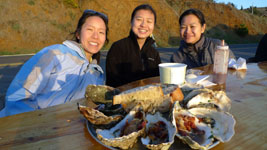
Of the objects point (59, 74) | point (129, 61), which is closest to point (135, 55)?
point (129, 61)

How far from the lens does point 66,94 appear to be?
6.47 ft

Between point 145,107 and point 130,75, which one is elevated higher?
point 145,107

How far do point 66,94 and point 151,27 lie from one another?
5.30ft

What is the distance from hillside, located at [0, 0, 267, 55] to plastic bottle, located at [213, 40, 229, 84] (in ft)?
43.7

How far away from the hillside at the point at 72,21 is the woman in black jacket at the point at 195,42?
1188 cm

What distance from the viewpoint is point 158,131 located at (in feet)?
2.59

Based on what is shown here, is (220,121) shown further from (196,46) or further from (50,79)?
(196,46)

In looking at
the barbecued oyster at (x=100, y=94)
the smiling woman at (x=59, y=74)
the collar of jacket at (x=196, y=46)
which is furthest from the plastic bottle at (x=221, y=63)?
the collar of jacket at (x=196, y=46)

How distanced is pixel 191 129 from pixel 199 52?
104 inches

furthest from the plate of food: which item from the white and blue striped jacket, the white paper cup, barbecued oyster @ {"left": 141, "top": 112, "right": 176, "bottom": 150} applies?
the white and blue striped jacket

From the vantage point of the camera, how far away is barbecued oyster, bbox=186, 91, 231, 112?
0.93 metres

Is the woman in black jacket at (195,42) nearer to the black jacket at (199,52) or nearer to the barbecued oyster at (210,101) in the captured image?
the black jacket at (199,52)

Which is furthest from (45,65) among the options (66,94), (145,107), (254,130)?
(254,130)

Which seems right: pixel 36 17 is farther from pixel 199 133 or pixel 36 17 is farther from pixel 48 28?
pixel 199 133
